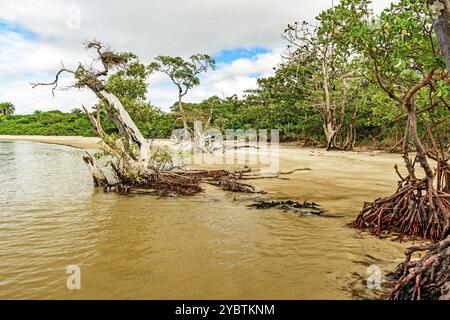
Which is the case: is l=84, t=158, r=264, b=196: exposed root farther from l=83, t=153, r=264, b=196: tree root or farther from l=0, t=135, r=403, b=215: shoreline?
l=0, t=135, r=403, b=215: shoreline

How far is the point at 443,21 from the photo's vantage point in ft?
11.1

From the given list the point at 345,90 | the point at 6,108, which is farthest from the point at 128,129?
the point at 6,108

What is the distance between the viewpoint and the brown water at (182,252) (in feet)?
14.0

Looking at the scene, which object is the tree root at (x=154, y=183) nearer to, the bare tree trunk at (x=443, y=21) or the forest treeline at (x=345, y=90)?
the forest treeline at (x=345, y=90)

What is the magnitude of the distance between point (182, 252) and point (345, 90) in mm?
18153

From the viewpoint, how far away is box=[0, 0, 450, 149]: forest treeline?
5.57m

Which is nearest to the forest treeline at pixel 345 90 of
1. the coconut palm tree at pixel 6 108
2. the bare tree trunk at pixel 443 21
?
the bare tree trunk at pixel 443 21

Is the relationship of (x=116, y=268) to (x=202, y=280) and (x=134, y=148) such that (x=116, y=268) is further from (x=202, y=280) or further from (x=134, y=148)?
(x=134, y=148)

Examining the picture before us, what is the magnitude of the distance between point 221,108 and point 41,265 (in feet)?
116

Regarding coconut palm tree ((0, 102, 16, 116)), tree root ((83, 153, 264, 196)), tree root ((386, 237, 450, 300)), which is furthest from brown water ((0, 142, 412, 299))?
coconut palm tree ((0, 102, 16, 116))

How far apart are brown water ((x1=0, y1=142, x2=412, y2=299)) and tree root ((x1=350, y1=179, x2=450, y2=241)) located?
0.50 m

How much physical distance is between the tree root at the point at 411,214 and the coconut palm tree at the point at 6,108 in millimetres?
74409

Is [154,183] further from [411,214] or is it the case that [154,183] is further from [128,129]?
[411,214]
